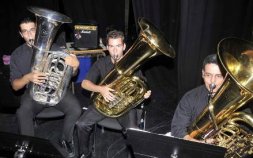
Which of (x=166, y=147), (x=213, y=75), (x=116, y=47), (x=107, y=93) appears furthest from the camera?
(x=116, y=47)

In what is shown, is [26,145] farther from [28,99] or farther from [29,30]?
[29,30]

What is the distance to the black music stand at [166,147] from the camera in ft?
6.97

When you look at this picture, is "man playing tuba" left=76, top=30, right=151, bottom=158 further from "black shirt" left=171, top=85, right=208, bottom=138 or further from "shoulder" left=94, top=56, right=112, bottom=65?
"black shirt" left=171, top=85, right=208, bottom=138

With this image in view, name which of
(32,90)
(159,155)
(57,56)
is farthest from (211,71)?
(32,90)

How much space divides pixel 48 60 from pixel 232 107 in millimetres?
1832

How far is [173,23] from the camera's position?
17.1 feet

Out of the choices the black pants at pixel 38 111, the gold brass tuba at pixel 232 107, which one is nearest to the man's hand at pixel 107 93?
the black pants at pixel 38 111

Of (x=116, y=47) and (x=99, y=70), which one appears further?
(x=99, y=70)

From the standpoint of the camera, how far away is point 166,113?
15.5 feet

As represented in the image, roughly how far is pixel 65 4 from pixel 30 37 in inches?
99.8

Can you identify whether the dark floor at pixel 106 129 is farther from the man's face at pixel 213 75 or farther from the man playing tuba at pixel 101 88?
the man's face at pixel 213 75

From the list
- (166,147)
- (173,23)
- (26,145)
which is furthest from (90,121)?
(173,23)

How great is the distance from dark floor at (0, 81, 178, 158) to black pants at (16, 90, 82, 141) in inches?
19.8

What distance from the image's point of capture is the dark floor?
12.8 ft
